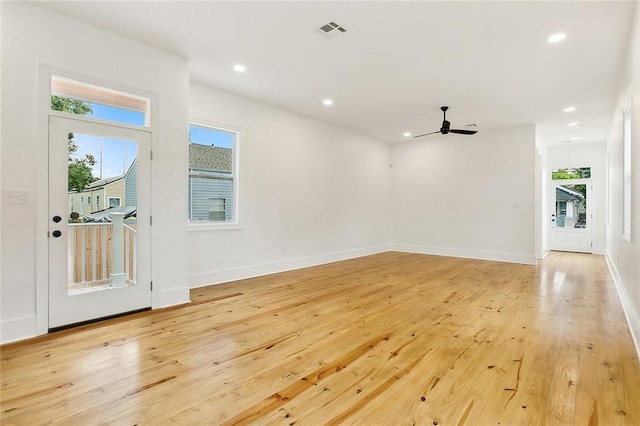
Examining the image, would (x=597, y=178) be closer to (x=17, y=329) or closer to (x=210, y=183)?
(x=210, y=183)

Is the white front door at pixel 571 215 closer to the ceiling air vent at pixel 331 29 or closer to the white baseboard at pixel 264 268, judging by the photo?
the white baseboard at pixel 264 268


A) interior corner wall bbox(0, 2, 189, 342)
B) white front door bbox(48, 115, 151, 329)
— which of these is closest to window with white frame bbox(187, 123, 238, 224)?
white front door bbox(48, 115, 151, 329)

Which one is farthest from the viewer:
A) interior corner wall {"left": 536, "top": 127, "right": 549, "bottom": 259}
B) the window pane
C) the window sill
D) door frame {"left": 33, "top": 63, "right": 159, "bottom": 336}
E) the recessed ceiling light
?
the window pane

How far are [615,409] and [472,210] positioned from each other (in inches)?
250

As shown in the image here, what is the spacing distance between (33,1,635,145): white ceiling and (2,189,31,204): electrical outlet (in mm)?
1818

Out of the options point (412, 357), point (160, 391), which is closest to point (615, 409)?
point (412, 357)

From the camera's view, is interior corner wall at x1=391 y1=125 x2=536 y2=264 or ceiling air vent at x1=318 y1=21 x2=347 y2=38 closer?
ceiling air vent at x1=318 y1=21 x2=347 y2=38

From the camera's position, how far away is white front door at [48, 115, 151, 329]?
3109mm

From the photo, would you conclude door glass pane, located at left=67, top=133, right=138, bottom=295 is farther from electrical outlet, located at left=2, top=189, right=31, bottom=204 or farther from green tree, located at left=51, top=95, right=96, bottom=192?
electrical outlet, located at left=2, top=189, right=31, bottom=204

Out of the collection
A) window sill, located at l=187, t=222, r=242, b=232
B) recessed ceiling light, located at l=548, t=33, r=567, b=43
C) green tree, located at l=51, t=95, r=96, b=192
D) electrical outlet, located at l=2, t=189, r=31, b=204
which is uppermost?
recessed ceiling light, located at l=548, t=33, r=567, b=43

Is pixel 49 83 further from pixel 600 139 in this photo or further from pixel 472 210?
pixel 600 139

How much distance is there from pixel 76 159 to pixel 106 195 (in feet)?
1.48

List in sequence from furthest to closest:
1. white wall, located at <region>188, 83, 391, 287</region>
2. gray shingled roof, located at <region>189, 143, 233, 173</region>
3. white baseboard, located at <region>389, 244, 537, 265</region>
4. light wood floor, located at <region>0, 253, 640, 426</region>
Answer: white baseboard, located at <region>389, 244, 537, 265</region> → white wall, located at <region>188, 83, 391, 287</region> → gray shingled roof, located at <region>189, 143, 233, 173</region> → light wood floor, located at <region>0, 253, 640, 426</region>

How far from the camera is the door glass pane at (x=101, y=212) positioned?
3.22 meters
